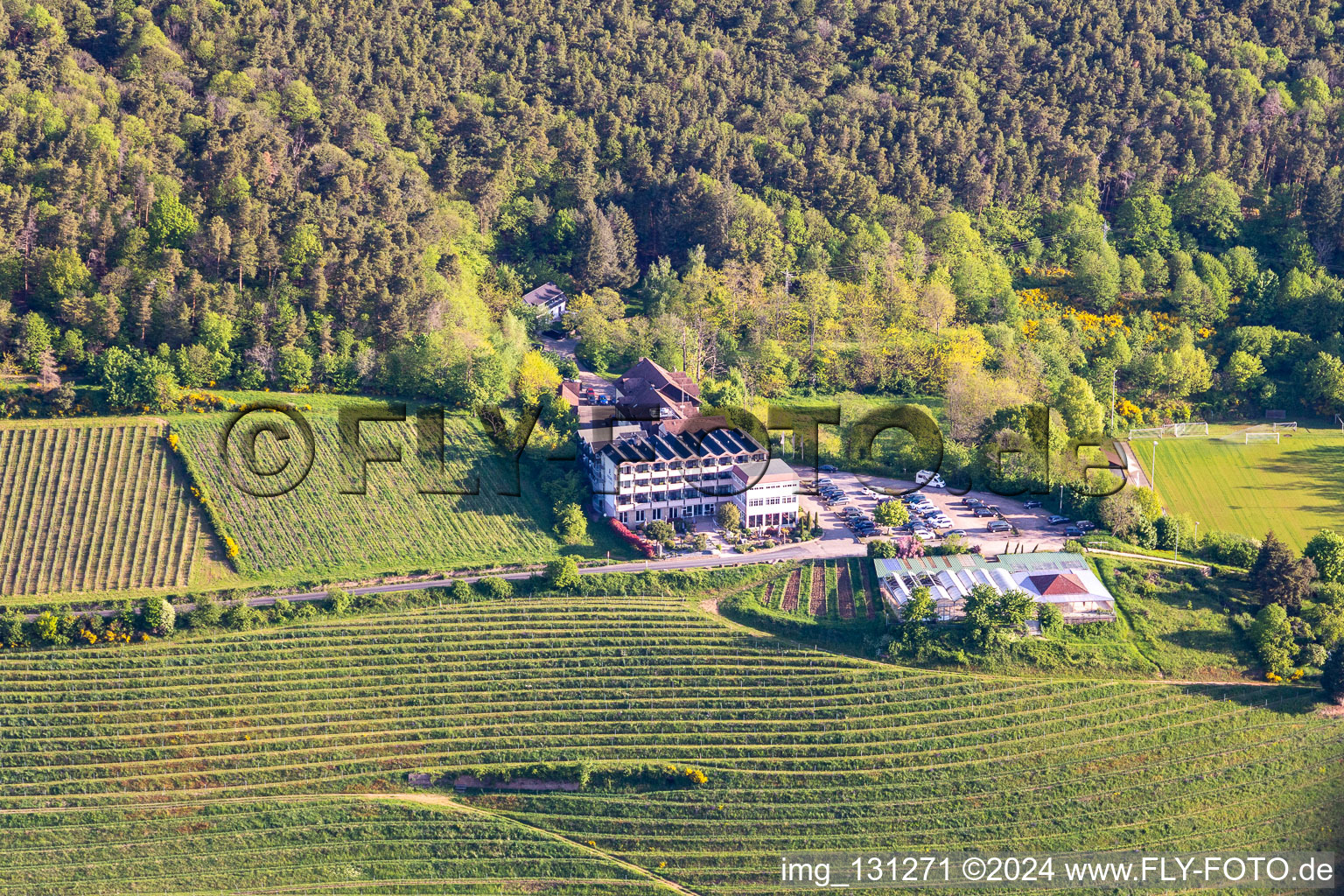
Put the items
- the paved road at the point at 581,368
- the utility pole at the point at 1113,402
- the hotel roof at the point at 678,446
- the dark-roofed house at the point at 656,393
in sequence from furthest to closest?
the utility pole at the point at 1113,402
the paved road at the point at 581,368
the dark-roofed house at the point at 656,393
the hotel roof at the point at 678,446

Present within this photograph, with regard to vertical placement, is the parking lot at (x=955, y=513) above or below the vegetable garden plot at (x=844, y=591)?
above

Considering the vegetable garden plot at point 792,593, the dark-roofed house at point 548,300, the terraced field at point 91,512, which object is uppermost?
the dark-roofed house at point 548,300

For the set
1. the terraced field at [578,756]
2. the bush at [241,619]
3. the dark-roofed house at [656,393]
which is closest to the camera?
the terraced field at [578,756]

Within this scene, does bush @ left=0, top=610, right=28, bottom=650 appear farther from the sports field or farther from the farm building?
the sports field

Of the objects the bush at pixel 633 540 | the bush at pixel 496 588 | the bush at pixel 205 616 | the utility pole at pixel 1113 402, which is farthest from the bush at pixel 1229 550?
the bush at pixel 205 616

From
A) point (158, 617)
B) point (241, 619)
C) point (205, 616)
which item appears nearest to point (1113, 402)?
point (241, 619)

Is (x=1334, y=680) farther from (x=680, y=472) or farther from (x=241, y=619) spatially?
(x=241, y=619)

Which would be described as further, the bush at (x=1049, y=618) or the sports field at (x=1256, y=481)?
the sports field at (x=1256, y=481)

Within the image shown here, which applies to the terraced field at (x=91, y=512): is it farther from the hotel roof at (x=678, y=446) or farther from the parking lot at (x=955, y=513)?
the parking lot at (x=955, y=513)
